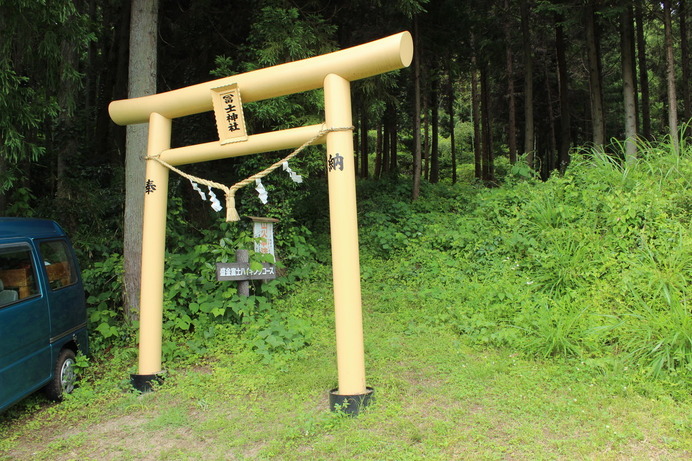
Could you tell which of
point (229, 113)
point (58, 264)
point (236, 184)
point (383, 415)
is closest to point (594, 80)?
point (229, 113)

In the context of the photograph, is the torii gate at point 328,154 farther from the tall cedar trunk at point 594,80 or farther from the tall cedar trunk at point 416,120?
the tall cedar trunk at point 594,80

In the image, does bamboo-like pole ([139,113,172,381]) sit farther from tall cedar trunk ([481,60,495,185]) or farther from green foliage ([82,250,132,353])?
tall cedar trunk ([481,60,495,185])

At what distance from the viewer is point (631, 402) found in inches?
158

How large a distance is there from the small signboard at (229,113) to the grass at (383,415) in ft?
8.61

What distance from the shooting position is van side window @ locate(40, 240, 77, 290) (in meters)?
5.24

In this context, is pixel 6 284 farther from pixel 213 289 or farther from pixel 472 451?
pixel 472 451

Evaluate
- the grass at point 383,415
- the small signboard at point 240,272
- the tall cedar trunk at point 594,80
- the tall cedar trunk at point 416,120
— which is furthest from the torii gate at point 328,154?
the tall cedar trunk at point 594,80

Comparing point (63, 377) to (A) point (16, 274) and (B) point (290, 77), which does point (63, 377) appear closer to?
(A) point (16, 274)

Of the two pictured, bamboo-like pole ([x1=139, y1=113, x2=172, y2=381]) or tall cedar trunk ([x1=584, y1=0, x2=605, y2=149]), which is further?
tall cedar trunk ([x1=584, y1=0, x2=605, y2=149])

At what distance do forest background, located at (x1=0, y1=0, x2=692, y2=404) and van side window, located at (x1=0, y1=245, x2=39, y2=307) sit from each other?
5.42 feet

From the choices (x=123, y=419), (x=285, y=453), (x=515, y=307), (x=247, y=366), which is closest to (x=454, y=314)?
(x=515, y=307)

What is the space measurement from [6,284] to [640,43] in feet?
63.0

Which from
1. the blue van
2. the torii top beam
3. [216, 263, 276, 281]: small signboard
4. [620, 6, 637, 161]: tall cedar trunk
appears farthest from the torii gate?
[620, 6, 637, 161]: tall cedar trunk

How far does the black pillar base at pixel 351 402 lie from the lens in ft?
13.7
